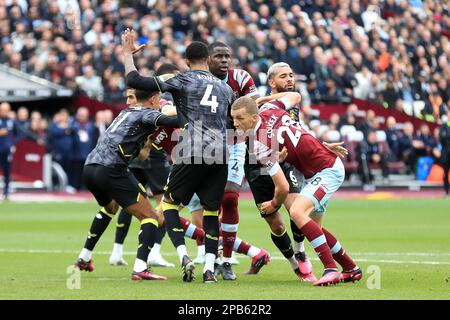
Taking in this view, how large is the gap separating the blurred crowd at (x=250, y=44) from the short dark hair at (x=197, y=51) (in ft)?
60.7

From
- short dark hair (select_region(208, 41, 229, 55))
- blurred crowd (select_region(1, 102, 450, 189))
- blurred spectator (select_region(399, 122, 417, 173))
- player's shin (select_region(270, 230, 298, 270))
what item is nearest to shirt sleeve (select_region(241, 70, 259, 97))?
short dark hair (select_region(208, 41, 229, 55))

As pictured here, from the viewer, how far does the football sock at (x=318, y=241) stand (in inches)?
432

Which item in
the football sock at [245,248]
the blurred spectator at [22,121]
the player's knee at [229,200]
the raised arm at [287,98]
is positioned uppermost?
the raised arm at [287,98]

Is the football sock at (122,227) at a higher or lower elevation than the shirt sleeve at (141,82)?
lower

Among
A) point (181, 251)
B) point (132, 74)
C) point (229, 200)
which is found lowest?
point (181, 251)

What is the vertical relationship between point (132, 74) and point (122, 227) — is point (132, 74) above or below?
above

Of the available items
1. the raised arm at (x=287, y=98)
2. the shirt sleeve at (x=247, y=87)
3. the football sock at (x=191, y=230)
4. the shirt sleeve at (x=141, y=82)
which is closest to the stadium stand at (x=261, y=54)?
the football sock at (x=191, y=230)

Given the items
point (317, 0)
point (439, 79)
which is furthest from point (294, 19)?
point (439, 79)

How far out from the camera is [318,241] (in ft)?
36.0

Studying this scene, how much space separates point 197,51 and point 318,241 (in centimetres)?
241

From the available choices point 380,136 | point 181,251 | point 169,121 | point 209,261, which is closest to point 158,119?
point 169,121

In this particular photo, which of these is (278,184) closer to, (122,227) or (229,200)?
(229,200)

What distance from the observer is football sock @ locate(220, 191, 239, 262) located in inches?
495

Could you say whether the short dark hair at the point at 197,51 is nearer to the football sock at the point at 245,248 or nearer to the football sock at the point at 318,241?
the football sock at the point at 318,241
